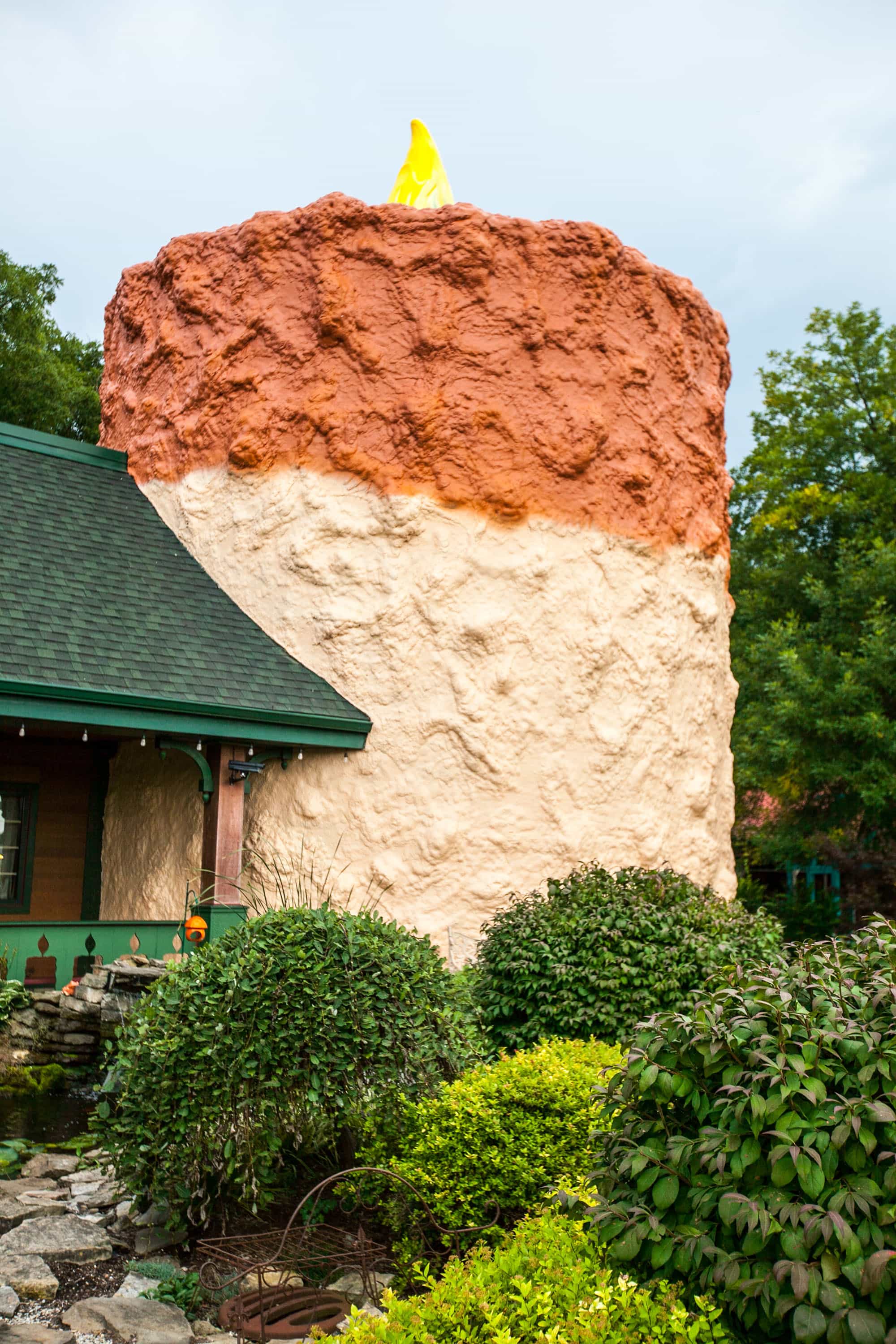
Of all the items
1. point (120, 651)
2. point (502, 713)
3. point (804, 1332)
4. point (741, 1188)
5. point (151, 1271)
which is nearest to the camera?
point (804, 1332)

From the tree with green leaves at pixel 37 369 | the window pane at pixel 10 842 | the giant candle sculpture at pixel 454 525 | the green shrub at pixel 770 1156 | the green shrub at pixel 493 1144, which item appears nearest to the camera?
the green shrub at pixel 770 1156

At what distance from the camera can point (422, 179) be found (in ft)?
42.9

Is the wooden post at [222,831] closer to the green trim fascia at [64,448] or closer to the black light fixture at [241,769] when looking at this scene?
the black light fixture at [241,769]

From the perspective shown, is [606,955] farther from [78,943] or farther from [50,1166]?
[78,943]

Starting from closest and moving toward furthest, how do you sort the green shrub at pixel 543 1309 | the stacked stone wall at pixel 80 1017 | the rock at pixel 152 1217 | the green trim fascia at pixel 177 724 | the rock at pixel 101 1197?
1. the green shrub at pixel 543 1309
2. the rock at pixel 152 1217
3. the rock at pixel 101 1197
4. the stacked stone wall at pixel 80 1017
5. the green trim fascia at pixel 177 724

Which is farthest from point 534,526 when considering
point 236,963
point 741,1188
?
point 741,1188

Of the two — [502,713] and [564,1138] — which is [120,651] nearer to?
[502,713]

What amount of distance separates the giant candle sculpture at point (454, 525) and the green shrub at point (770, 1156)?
7.29m

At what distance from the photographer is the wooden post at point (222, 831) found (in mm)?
10344

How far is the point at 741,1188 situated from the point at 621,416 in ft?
32.7

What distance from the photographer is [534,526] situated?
11531 mm

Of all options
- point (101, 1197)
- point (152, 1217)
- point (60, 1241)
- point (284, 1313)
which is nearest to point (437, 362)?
point (101, 1197)

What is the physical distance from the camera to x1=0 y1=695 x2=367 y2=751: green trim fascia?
9.26 meters

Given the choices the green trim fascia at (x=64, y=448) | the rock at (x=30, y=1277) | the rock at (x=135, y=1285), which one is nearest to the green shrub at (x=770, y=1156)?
the rock at (x=135, y=1285)
